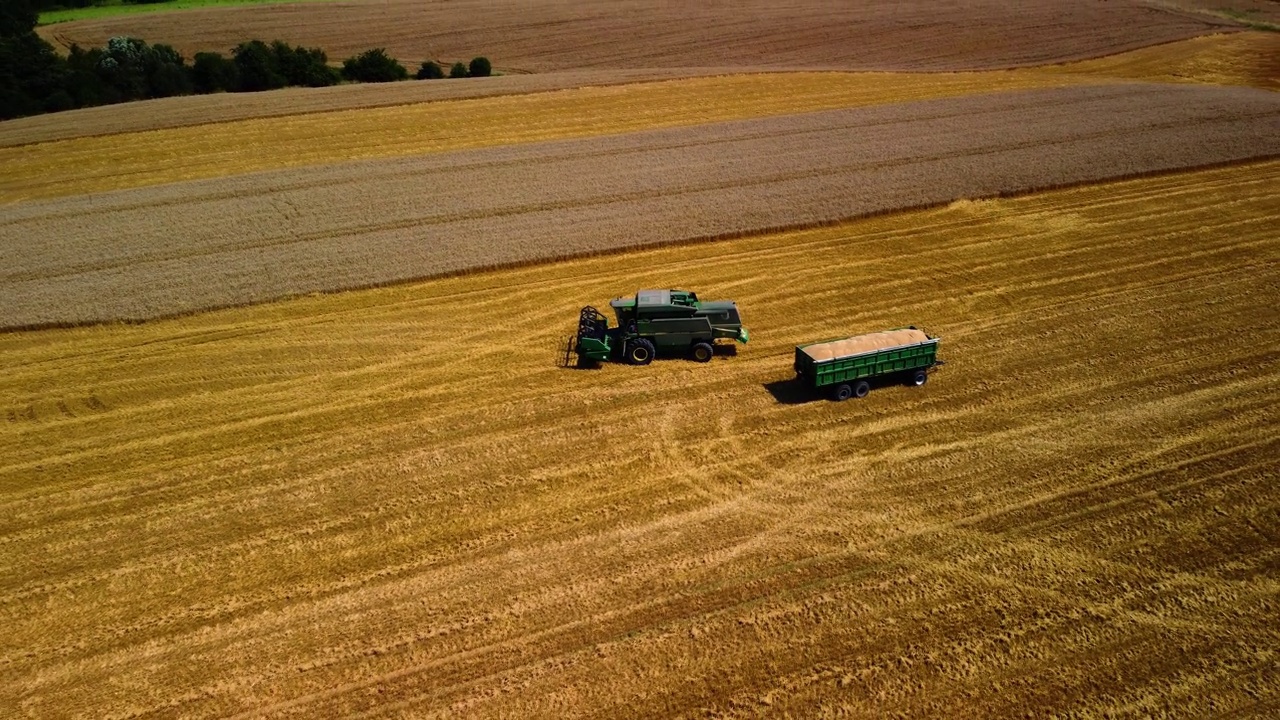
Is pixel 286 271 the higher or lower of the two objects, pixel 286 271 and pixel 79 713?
the higher

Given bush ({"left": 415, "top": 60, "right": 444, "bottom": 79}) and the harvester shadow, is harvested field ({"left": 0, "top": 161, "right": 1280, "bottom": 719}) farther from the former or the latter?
bush ({"left": 415, "top": 60, "right": 444, "bottom": 79})

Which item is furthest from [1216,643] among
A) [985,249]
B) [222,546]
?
[222,546]

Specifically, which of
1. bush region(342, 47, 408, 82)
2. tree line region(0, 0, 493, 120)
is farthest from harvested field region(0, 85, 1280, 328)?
bush region(342, 47, 408, 82)

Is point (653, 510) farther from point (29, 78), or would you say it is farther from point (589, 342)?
point (29, 78)

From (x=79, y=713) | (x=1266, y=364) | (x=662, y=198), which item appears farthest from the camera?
(x=662, y=198)

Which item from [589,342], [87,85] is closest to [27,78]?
[87,85]

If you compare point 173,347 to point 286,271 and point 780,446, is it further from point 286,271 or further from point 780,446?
point 780,446

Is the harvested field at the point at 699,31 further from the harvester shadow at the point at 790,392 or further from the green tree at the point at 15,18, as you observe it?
the harvester shadow at the point at 790,392
